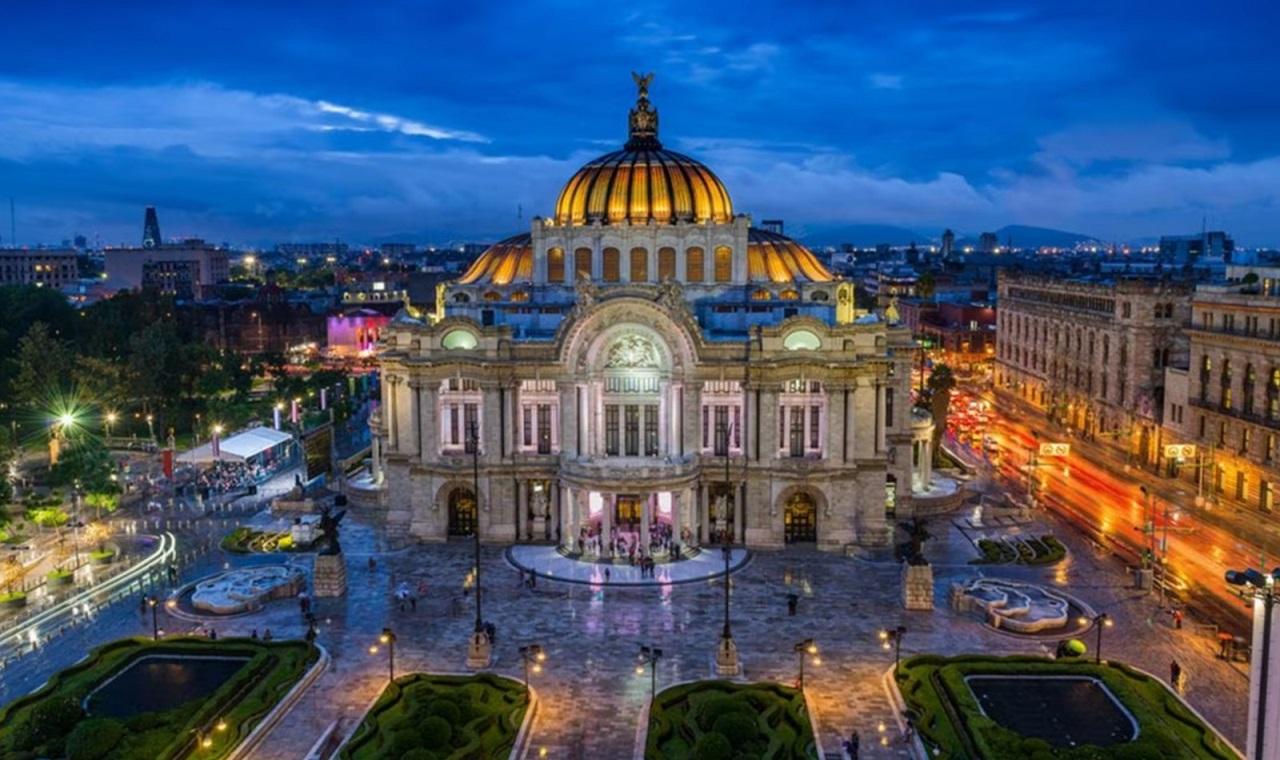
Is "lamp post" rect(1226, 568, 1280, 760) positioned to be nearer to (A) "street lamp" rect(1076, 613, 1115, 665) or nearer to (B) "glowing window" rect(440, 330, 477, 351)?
(A) "street lamp" rect(1076, 613, 1115, 665)

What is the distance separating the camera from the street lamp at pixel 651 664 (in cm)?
4595

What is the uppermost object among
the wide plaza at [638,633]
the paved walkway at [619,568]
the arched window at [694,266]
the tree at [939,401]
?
the arched window at [694,266]

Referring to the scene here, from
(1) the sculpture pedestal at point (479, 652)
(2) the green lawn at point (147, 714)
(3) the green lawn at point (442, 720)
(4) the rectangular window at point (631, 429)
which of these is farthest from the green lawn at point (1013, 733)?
(2) the green lawn at point (147, 714)

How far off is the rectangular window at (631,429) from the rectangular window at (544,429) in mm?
5273

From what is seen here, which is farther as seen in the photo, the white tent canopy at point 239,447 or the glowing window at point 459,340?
the white tent canopy at point 239,447

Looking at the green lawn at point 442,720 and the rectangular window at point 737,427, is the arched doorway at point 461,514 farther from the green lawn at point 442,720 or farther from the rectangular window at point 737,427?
the green lawn at point 442,720

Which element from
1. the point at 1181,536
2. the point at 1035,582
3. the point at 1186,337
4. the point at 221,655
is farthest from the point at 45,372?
the point at 1186,337

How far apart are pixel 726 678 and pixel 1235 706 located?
21.7 m

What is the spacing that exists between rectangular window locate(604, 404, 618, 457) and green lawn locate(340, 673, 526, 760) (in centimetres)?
2550

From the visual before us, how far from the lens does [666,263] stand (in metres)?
81.8

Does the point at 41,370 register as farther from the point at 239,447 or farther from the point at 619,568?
the point at 619,568

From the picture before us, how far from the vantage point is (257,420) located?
11700 centimetres

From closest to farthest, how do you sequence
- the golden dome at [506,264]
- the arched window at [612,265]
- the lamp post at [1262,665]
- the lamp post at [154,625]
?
the lamp post at [1262,665] → the lamp post at [154,625] → the arched window at [612,265] → the golden dome at [506,264]

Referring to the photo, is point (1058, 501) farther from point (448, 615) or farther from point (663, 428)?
point (448, 615)
